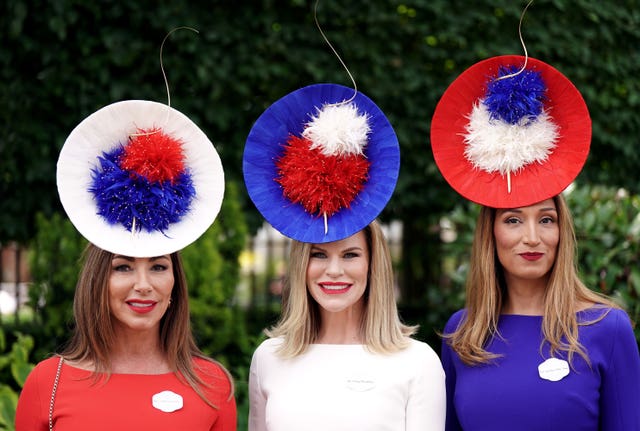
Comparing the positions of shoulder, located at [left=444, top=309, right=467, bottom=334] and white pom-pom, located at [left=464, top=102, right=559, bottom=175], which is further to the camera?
shoulder, located at [left=444, top=309, right=467, bottom=334]

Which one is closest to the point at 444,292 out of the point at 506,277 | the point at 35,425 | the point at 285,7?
the point at 285,7

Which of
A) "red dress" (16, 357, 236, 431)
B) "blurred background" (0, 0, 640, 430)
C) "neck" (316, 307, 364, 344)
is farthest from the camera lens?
"blurred background" (0, 0, 640, 430)

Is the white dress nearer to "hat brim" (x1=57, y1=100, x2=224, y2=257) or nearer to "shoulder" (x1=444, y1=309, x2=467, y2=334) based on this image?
"shoulder" (x1=444, y1=309, x2=467, y2=334)

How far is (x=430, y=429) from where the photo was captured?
133 inches

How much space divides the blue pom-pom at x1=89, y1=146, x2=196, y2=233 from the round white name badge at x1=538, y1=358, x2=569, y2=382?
58.2 inches

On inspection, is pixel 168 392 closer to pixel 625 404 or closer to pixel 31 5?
pixel 625 404

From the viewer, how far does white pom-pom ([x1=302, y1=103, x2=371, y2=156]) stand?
11.2 ft

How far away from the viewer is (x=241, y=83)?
6.26 metres

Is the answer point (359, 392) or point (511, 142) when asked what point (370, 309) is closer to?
point (359, 392)

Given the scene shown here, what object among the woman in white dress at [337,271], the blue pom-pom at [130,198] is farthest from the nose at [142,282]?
the woman in white dress at [337,271]

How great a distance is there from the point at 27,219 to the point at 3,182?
0.29 metres

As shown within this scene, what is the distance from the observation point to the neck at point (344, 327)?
3602 millimetres

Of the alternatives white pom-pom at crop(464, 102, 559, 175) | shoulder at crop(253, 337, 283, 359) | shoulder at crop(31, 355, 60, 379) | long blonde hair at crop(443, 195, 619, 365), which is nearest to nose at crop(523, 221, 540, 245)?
long blonde hair at crop(443, 195, 619, 365)

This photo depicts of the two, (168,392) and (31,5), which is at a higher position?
(31,5)
